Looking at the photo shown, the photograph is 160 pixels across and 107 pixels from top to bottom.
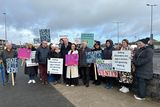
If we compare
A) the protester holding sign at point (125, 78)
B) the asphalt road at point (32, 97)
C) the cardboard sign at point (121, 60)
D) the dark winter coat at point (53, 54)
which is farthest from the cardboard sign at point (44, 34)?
the protester holding sign at point (125, 78)

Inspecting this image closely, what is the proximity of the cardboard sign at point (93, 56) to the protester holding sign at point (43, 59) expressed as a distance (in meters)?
2.21

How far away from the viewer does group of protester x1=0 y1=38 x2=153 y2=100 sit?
9.83m

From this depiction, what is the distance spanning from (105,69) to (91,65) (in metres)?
1.27

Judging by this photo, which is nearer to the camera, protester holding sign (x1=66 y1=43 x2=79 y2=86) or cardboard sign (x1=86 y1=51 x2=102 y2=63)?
cardboard sign (x1=86 y1=51 x2=102 y2=63)

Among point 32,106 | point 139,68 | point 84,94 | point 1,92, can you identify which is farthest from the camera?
point 1,92

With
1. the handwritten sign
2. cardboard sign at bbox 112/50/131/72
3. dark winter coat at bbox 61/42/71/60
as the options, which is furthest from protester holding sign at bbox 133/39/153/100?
dark winter coat at bbox 61/42/71/60

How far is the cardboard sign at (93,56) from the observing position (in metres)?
12.6

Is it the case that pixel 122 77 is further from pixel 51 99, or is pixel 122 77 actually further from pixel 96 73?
pixel 51 99

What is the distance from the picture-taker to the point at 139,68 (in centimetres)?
998

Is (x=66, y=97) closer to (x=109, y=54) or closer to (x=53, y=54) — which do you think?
(x=109, y=54)

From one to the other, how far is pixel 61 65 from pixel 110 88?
2.69 metres

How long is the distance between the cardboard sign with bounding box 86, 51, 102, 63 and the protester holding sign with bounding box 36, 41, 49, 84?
221 centimetres

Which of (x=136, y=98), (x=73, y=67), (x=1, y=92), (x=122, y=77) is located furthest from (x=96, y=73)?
(x=1, y=92)

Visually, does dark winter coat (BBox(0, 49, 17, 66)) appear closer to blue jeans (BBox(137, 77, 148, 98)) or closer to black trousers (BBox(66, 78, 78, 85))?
black trousers (BBox(66, 78, 78, 85))
